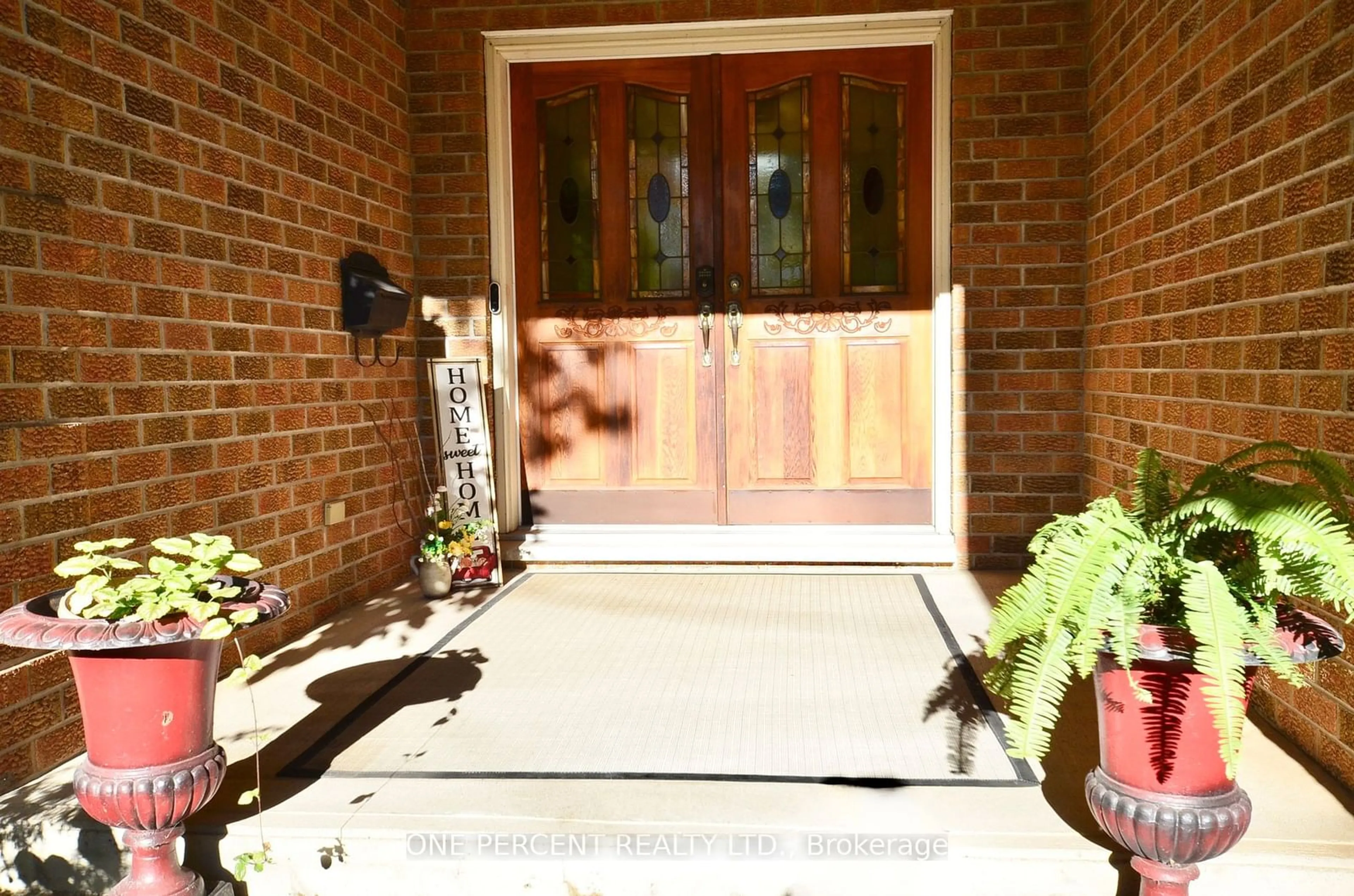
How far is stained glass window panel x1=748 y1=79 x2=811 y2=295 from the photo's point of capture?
13.4 feet

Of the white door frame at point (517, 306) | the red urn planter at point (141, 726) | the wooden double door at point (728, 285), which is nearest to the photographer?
the red urn planter at point (141, 726)

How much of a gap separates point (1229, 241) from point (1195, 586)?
1.45 m

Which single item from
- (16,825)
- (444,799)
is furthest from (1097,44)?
(16,825)

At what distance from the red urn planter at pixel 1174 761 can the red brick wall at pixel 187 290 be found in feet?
7.23

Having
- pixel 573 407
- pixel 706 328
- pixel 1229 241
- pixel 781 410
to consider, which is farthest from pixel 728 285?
pixel 1229 241

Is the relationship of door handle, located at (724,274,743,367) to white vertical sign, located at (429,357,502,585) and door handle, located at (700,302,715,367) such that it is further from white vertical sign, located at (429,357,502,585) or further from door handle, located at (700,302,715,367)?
white vertical sign, located at (429,357,502,585)

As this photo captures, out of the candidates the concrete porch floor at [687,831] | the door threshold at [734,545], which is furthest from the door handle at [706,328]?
the concrete porch floor at [687,831]

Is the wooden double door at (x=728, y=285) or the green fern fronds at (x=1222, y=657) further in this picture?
the wooden double door at (x=728, y=285)

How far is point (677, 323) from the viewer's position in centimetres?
418

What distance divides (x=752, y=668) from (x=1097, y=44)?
2711 millimetres

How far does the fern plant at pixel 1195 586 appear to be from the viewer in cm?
138

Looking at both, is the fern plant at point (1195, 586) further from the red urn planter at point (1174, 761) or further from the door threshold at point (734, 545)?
the door threshold at point (734, 545)

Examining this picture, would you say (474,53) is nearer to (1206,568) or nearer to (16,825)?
(16,825)

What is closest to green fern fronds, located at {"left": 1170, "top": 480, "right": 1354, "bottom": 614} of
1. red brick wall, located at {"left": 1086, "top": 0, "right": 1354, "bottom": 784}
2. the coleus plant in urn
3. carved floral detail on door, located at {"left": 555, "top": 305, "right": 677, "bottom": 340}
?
red brick wall, located at {"left": 1086, "top": 0, "right": 1354, "bottom": 784}
